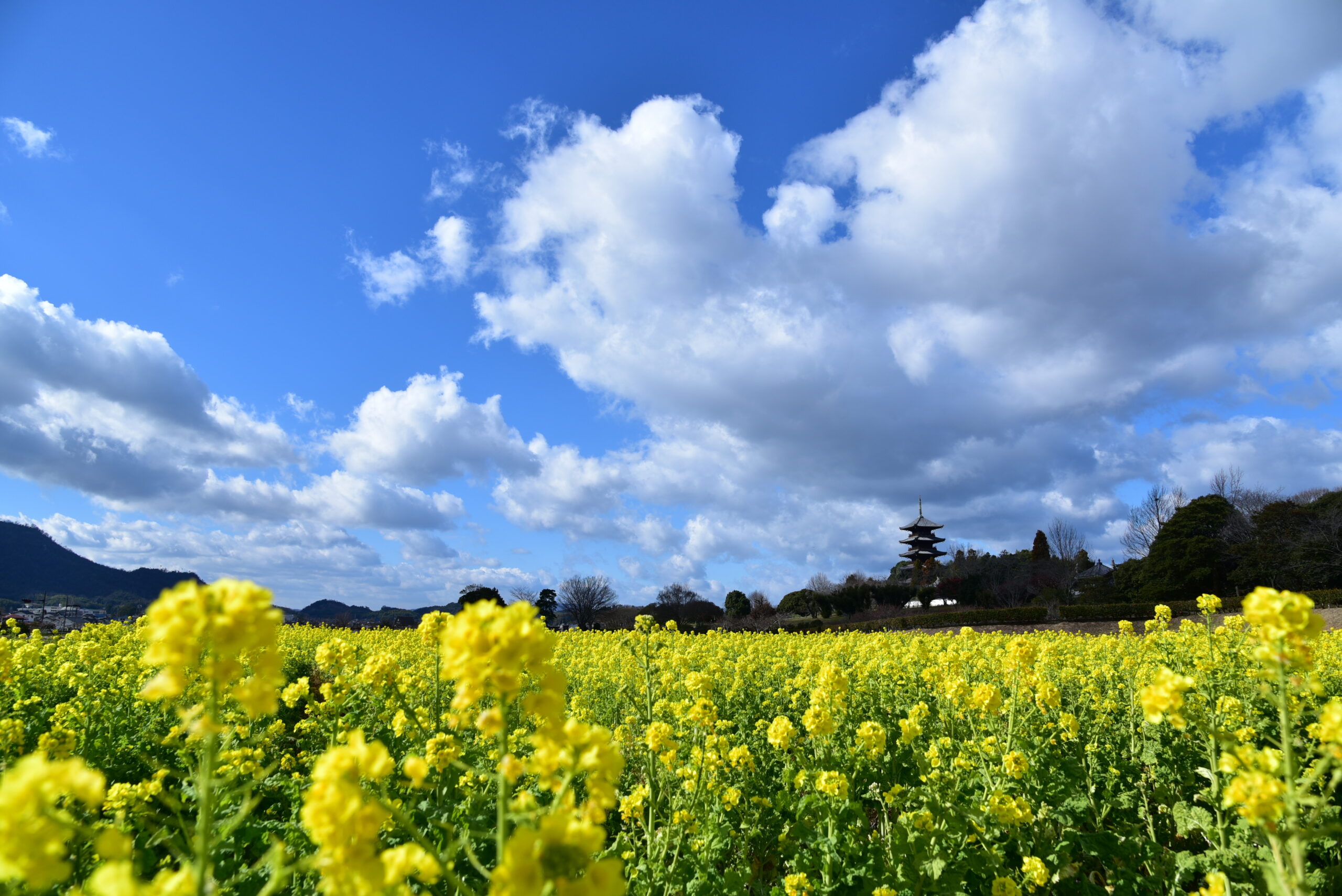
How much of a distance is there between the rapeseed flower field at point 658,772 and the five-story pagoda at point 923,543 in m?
52.4

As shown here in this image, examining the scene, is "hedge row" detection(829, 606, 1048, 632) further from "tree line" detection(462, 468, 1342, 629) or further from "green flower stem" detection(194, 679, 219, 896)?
"green flower stem" detection(194, 679, 219, 896)

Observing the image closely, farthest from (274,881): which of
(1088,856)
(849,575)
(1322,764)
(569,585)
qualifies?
(849,575)

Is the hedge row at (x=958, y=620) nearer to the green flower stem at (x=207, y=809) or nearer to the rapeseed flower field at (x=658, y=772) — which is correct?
the rapeseed flower field at (x=658, y=772)

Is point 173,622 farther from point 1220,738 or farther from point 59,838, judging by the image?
point 1220,738

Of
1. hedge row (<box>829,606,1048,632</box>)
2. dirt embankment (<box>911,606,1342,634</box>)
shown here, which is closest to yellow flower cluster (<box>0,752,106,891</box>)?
dirt embankment (<box>911,606,1342,634</box>)

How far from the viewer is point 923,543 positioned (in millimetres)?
58531

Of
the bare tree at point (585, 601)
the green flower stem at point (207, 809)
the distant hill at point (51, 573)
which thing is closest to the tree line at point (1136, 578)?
the bare tree at point (585, 601)

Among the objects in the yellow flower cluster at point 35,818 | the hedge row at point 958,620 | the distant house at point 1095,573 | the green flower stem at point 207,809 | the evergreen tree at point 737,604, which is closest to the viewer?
the yellow flower cluster at point 35,818

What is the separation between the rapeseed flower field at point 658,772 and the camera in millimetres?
1475

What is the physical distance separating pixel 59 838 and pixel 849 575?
56.6 m

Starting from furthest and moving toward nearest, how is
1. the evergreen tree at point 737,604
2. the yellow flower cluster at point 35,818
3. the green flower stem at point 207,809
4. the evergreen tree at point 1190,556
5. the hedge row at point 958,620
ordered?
the evergreen tree at point 737,604, the evergreen tree at point 1190,556, the hedge row at point 958,620, the green flower stem at point 207,809, the yellow flower cluster at point 35,818

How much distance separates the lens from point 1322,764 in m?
2.00

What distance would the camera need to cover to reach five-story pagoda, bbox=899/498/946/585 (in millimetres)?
57281

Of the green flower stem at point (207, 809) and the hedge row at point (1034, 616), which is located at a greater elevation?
the green flower stem at point (207, 809)
